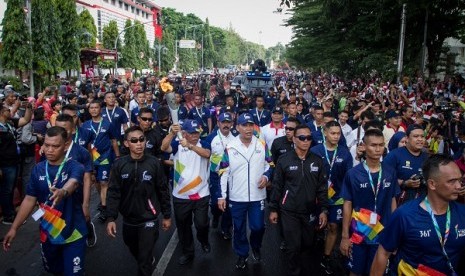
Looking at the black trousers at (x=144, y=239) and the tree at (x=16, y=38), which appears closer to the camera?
the black trousers at (x=144, y=239)

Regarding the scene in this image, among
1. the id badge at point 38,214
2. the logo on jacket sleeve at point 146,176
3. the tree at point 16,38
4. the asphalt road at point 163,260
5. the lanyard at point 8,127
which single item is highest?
the tree at point 16,38

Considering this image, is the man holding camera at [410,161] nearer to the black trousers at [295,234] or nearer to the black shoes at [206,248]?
the black trousers at [295,234]

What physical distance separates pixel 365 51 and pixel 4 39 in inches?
765

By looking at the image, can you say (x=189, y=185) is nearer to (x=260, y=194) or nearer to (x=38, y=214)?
(x=260, y=194)

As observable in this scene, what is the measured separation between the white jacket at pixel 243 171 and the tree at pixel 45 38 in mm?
23473

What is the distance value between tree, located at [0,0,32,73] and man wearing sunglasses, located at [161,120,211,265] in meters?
20.1

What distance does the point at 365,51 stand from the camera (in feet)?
68.5

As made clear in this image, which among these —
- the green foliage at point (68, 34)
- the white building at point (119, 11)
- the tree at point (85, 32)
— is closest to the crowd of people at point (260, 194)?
the green foliage at point (68, 34)

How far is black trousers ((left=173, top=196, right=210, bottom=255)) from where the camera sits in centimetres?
585

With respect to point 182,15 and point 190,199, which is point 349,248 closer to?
point 190,199

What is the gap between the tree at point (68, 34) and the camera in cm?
3103

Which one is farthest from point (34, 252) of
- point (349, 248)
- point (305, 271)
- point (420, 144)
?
point (420, 144)

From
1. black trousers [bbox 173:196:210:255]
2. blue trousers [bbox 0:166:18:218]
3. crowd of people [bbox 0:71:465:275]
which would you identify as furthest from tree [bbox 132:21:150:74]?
black trousers [bbox 173:196:210:255]

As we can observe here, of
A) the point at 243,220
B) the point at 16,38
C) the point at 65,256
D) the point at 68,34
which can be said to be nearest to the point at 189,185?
the point at 243,220
